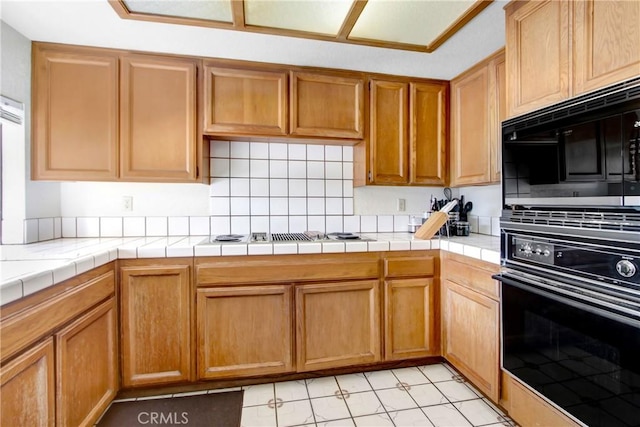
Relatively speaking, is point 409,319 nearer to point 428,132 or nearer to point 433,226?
point 433,226

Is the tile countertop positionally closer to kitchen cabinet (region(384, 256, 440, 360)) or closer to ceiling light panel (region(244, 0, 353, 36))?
kitchen cabinet (region(384, 256, 440, 360))

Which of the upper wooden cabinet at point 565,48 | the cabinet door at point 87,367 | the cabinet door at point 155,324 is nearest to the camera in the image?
the upper wooden cabinet at point 565,48

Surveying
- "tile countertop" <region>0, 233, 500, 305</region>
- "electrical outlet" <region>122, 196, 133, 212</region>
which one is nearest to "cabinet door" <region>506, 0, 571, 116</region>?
"tile countertop" <region>0, 233, 500, 305</region>

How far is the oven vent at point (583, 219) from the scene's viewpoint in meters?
1.00

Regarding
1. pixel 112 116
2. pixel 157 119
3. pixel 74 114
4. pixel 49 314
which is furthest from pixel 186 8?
pixel 49 314

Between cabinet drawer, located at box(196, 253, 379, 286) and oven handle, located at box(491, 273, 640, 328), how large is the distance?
72 centimetres

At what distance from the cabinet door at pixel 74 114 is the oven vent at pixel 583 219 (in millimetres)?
2246

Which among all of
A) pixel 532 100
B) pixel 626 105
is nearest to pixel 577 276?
pixel 626 105

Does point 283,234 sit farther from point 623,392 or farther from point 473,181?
point 623,392

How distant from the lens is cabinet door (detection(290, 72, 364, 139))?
6.82 feet

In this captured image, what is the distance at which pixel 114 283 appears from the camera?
1.63 meters

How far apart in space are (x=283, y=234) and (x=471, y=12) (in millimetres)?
1706

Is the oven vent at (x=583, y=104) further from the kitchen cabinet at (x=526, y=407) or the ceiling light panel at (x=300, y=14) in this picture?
the kitchen cabinet at (x=526, y=407)

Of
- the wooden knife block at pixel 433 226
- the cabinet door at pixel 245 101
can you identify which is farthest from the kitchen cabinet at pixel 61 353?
the wooden knife block at pixel 433 226
